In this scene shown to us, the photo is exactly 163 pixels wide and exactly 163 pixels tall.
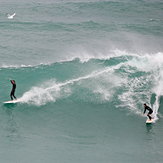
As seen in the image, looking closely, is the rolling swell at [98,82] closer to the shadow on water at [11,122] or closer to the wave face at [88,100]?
the wave face at [88,100]

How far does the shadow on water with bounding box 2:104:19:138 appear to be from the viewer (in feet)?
59.9

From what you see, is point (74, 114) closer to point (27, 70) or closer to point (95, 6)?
point (27, 70)

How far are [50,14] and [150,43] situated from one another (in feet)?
65.5

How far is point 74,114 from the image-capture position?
21188mm

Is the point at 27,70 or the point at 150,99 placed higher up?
the point at 27,70

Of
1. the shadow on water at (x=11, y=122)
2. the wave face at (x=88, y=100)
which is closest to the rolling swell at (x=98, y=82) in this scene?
the wave face at (x=88, y=100)

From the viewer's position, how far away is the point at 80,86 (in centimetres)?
2488

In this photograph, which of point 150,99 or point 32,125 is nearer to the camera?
point 32,125

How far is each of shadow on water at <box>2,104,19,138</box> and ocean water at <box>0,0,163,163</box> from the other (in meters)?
0.07

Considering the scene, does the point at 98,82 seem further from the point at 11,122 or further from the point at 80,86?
the point at 11,122

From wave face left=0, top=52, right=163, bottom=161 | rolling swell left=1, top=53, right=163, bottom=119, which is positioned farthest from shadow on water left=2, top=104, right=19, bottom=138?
rolling swell left=1, top=53, right=163, bottom=119

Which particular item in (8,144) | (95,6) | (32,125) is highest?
(95,6)

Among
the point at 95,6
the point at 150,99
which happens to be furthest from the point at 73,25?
the point at 150,99

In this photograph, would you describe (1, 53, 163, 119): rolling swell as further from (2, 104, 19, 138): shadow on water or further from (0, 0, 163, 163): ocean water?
(2, 104, 19, 138): shadow on water
